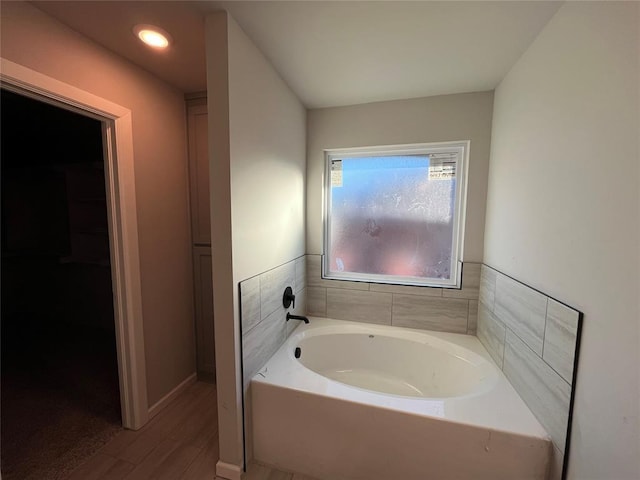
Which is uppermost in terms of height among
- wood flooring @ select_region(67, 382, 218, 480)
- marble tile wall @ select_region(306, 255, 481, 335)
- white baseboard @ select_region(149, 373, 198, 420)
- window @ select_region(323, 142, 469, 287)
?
window @ select_region(323, 142, 469, 287)

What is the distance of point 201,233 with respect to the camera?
2.02 meters

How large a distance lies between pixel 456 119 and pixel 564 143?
93 cm

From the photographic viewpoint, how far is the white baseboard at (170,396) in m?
1.76

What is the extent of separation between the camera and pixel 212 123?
3.80ft

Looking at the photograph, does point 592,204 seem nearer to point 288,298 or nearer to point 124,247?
point 288,298

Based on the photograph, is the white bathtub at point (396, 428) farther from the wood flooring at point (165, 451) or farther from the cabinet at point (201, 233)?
the cabinet at point (201, 233)

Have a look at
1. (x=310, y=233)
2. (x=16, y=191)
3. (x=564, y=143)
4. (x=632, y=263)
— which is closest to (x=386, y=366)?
(x=310, y=233)

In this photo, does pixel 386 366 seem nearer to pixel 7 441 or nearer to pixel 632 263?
pixel 632 263

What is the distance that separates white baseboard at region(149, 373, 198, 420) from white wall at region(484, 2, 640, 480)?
90.5 inches

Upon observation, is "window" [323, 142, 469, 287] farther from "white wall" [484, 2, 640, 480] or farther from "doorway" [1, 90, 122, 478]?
"doorway" [1, 90, 122, 478]

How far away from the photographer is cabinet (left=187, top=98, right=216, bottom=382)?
1934mm

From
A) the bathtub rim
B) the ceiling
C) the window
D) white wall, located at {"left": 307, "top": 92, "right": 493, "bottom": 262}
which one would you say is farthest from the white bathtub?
the ceiling

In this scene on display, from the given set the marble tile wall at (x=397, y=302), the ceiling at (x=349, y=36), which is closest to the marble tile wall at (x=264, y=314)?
the marble tile wall at (x=397, y=302)

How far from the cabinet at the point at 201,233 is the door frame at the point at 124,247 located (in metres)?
0.47
